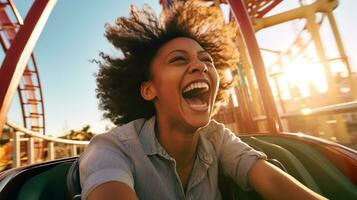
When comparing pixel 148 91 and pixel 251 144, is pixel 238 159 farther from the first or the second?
pixel 148 91

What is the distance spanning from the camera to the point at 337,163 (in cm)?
116

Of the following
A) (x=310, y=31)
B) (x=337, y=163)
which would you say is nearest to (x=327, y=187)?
(x=337, y=163)

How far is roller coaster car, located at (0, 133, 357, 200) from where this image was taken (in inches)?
40.7

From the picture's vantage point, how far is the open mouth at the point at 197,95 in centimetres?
126

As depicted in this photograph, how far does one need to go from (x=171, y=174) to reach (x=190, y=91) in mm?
406

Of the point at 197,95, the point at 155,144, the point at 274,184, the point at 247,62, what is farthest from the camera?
the point at 247,62

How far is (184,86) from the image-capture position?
4.17 feet

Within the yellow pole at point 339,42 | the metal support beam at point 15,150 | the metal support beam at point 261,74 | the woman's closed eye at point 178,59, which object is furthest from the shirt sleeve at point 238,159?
the yellow pole at point 339,42

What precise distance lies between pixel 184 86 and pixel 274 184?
54 centimetres

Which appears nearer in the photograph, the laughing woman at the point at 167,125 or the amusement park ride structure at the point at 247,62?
the laughing woman at the point at 167,125

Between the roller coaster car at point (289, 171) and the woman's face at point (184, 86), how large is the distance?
1.12 feet

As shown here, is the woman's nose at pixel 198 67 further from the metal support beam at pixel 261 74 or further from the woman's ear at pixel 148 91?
the metal support beam at pixel 261 74

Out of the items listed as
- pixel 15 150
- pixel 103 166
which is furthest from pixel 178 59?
pixel 15 150

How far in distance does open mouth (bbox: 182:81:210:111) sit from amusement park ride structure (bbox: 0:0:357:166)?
585mm
